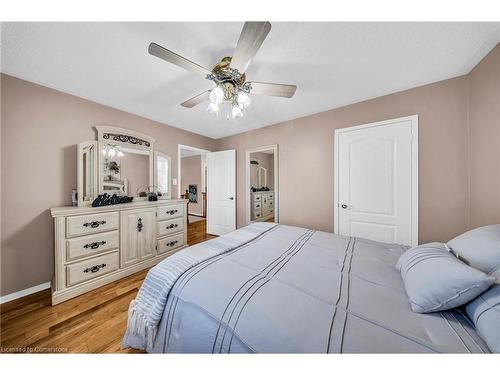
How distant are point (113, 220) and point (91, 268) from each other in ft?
1.75

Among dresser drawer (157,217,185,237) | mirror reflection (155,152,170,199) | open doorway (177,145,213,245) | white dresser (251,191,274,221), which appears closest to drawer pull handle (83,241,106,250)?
dresser drawer (157,217,185,237)

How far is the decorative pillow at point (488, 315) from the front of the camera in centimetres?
55

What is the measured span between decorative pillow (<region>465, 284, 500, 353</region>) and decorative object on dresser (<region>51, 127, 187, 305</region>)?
2830 mm

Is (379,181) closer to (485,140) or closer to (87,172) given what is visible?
(485,140)

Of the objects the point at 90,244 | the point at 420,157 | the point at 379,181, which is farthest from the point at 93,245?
the point at 420,157

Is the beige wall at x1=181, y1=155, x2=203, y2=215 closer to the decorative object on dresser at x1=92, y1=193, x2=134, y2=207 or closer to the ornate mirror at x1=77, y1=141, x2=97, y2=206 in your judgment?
the decorative object on dresser at x1=92, y1=193, x2=134, y2=207

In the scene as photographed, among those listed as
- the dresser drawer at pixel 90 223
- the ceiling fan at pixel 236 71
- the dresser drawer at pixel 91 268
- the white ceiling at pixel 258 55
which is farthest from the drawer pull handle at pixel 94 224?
the ceiling fan at pixel 236 71

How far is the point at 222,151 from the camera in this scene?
3.81 m

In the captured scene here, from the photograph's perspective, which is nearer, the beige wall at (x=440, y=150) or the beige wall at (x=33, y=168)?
the beige wall at (x=440, y=150)

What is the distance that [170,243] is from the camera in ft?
8.74

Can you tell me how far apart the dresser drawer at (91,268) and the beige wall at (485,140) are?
3.78 m

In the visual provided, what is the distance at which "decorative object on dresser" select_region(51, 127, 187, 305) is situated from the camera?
1718 millimetres

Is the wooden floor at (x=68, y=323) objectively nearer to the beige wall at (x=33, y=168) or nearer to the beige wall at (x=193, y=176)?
the beige wall at (x=33, y=168)
